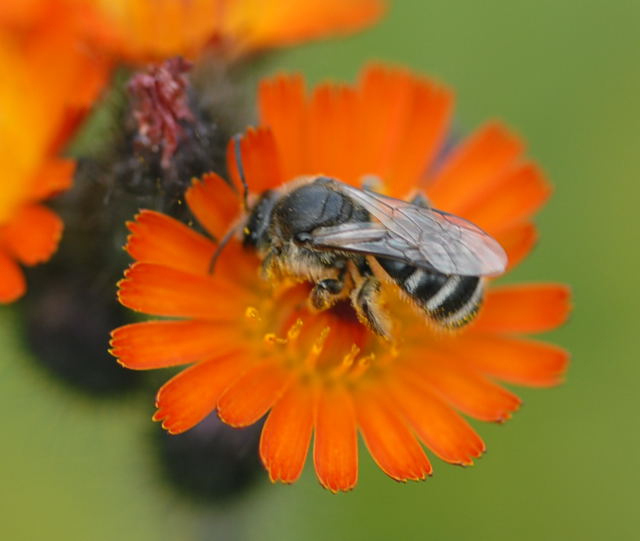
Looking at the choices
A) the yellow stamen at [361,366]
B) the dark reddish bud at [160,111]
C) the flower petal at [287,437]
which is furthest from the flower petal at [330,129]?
the flower petal at [287,437]

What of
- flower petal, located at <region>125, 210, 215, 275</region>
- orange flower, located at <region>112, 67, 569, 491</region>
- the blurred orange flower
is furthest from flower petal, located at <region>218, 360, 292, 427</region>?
the blurred orange flower

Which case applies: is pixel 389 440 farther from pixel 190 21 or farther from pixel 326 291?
pixel 190 21

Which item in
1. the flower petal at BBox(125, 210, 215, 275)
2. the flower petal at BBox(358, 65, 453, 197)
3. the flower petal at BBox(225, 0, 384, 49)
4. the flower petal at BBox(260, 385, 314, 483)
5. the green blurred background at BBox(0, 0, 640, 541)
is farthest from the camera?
the green blurred background at BBox(0, 0, 640, 541)

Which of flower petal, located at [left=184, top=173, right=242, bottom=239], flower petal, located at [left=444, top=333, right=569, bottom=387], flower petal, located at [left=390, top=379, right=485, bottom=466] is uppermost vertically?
flower petal, located at [left=444, top=333, right=569, bottom=387]

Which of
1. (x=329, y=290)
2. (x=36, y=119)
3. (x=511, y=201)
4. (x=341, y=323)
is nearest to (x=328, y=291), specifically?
(x=329, y=290)

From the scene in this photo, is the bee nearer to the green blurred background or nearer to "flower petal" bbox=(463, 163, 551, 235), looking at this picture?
"flower petal" bbox=(463, 163, 551, 235)

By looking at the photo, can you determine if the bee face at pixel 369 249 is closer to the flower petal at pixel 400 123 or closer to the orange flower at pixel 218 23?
the flower petal at pixel 400 123
